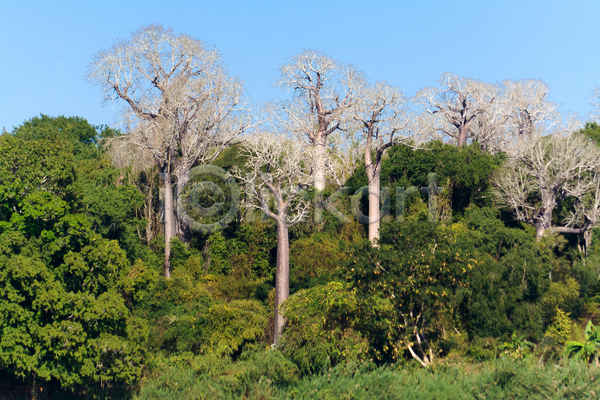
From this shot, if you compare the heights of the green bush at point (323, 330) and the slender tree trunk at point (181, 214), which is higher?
the slender tree trunk at point (181, 214)

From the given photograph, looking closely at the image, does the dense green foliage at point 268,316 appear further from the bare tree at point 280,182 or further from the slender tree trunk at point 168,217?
the slender tree trunk at point 168,217

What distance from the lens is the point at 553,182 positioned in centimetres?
2978

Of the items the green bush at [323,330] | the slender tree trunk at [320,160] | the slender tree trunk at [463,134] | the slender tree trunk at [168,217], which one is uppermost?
the slender tree trunk at [463,134]

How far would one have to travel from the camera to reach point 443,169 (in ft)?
104

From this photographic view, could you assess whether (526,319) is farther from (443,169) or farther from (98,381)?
(98,381)

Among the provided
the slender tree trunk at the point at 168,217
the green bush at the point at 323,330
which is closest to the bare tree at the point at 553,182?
the green bush at the point at 323,330

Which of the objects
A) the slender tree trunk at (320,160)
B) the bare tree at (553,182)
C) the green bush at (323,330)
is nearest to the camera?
the green bush at (323,330)

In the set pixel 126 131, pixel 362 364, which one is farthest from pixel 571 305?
pixel 126 131

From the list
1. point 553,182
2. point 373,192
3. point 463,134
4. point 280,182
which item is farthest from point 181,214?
point 463,134

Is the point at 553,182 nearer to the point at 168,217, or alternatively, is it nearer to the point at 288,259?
the point at 288,259

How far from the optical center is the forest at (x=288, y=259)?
57.5 ft

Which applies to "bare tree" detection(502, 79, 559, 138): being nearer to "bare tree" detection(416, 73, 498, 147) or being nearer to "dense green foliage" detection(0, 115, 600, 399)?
"bare tree" detection(416, 73, 498, 147)

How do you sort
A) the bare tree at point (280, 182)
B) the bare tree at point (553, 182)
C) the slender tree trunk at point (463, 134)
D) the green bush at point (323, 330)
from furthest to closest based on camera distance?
the slender tree trunk at point (463, 134)
the bare tree at point (553, 182)
the bare tree at point (280, 182)
the green bush at point (323, 330)

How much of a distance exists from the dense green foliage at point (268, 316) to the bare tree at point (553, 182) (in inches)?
179
